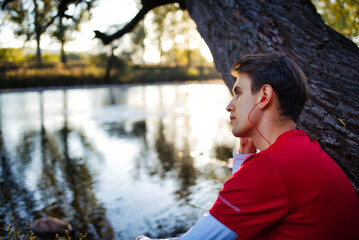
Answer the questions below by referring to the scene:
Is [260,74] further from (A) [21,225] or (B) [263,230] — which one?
(A) [21,225]

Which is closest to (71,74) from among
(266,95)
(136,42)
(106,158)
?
Answer: (136,42)

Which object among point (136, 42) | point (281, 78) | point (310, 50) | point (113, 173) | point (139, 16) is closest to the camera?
point (281, 78)

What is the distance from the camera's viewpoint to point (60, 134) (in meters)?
11.4

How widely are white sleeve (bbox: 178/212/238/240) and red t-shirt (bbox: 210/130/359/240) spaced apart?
0.02 m

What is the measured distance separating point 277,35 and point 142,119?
12.5 meters

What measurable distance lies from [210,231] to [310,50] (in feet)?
6.55

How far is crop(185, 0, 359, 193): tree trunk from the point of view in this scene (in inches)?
93.4

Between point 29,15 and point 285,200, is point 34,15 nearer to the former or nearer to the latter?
point 29,15

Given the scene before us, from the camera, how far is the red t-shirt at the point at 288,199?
1.14 metres

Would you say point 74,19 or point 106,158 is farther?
point 106,158

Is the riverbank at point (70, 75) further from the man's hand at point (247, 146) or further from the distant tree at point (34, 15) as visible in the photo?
the man's hand at point (247, 146)

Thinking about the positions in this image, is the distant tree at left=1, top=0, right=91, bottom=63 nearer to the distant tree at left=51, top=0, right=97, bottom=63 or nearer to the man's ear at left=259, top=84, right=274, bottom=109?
the distant tree at left=51, top=0, right=97, bottom=63

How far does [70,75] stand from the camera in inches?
1407

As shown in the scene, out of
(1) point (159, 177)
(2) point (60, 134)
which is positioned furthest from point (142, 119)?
(1) point (159, 177)
